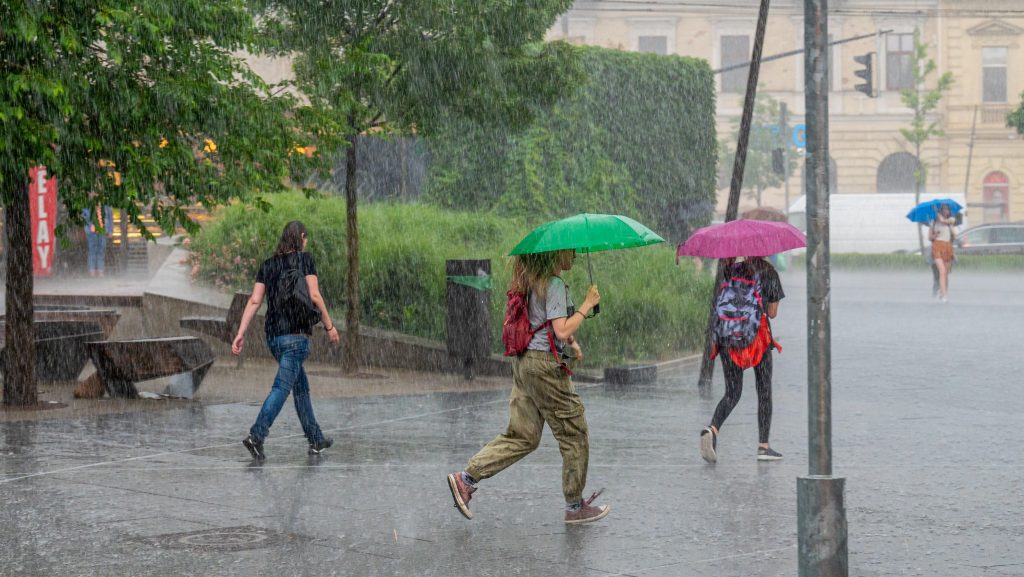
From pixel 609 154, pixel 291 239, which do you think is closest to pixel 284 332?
pixel 291 239

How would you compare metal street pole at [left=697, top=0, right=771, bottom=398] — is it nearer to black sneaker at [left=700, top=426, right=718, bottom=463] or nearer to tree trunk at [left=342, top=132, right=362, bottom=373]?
tree trunk at [left=342, top=132, right=362, bottom=373]

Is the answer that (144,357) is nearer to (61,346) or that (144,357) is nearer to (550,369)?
(61,346)

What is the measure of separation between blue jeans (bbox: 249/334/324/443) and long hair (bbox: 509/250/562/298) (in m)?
2.71

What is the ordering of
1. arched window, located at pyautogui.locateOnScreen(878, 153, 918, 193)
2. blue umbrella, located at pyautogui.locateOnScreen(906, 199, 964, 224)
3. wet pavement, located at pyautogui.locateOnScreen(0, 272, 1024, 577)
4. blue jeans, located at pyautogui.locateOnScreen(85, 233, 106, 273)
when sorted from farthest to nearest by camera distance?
arched window, located at pyautogui.locateOnScreen(878, 153, 918, 193) < blue umbrella, located at pyautogui.locateOnScreen(906, 199, 964, 224) < blue jeans, located at pyautogui.locateOnScreen(85, 233, 106, 273) < wet pavement, located at pyautogui.locateOnScreen(0, 272, 1024, 577)

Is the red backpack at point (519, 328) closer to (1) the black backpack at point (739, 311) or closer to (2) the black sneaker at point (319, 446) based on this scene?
(1) the black backpack at point (739, 311)

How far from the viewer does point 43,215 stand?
69.6 ft

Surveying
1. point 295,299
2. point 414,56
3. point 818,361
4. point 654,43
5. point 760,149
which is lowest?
point 818,361

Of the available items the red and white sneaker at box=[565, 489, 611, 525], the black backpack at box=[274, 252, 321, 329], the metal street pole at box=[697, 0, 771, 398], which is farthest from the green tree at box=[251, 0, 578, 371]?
the red and white sneaker at box=[565, 489, 611, 525]

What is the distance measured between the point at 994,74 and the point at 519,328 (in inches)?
2509

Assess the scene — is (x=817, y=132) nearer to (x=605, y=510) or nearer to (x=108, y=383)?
(x=605, y=510)

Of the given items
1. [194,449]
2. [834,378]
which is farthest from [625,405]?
[194,449]

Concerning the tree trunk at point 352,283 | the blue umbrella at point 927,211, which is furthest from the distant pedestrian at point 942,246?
the tree trunk at point 352,283

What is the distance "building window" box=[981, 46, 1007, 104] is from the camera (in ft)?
218

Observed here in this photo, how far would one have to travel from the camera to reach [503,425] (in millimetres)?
12172
